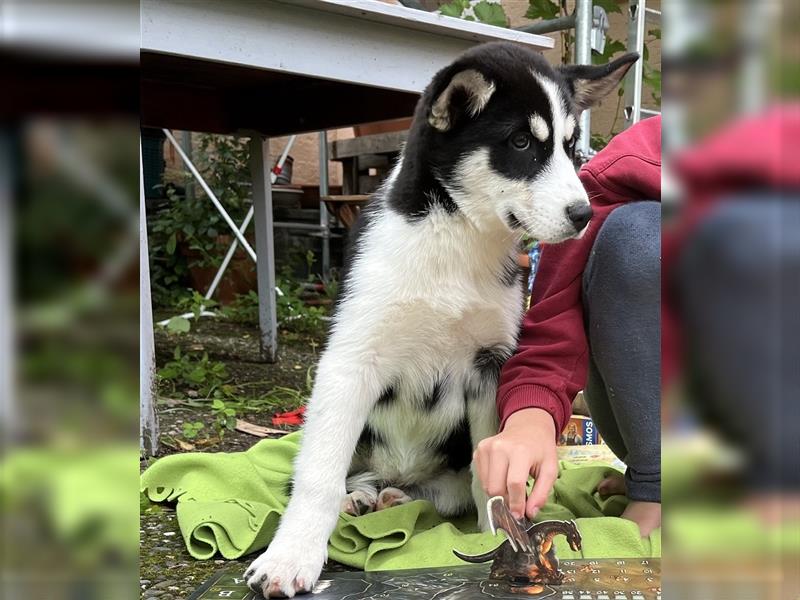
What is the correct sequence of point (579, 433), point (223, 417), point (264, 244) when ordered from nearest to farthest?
1. point (579, 433)
2. point (223, 417)
3. point (264, 244)

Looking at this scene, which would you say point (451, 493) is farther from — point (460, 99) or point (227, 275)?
point (227, 275)

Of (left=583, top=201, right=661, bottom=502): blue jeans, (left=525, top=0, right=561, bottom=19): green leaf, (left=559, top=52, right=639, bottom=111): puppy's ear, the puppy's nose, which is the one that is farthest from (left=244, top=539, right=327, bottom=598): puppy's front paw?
(left=525, top=0, right=561, bottom=19): green leaf

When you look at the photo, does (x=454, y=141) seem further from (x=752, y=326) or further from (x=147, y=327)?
(x=752, y=326)

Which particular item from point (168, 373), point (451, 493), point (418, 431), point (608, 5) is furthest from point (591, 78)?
point (168, 373)

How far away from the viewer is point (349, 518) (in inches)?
66.6

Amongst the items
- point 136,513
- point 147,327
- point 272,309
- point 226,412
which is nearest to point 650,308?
point 136,513

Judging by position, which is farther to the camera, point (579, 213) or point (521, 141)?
point (521, 141)

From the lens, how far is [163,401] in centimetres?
314

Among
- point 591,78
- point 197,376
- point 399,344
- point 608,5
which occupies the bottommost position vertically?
point 197,376

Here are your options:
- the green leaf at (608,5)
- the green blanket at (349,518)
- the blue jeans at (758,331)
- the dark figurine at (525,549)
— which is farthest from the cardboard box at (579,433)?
the blue jeans at (758,331)

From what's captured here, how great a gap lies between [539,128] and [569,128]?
100mm

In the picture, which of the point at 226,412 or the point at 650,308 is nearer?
the point at 650,308

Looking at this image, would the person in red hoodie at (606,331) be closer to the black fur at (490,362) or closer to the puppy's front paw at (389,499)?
the black fur at (490,362)

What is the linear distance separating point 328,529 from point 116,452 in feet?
3.89
